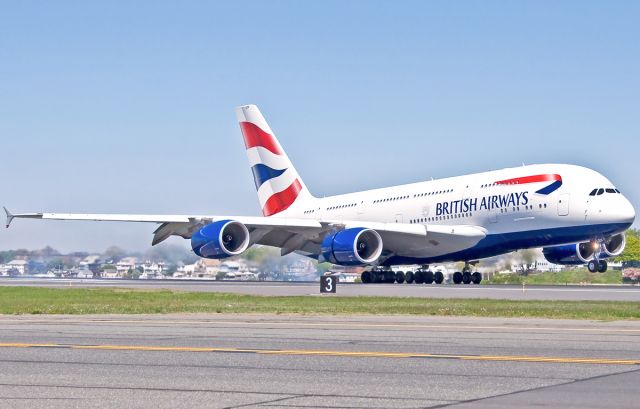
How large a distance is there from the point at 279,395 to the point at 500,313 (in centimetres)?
1750

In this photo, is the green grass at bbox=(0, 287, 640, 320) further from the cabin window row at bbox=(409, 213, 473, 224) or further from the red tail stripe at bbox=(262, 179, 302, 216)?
the red tail stripe at bbox=(262, 179, 302, 216)

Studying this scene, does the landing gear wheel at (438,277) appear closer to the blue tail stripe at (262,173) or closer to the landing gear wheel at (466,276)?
the landing gear wheel at (466,276)

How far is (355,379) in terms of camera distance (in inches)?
587

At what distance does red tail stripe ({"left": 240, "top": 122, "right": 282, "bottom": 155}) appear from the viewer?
70.3 metres

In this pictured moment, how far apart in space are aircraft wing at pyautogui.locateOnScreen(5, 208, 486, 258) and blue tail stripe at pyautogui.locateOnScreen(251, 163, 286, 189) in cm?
730

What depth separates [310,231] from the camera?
6050cm

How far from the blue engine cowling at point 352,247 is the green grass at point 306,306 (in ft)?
43.8

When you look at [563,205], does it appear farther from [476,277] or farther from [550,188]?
[476,277]

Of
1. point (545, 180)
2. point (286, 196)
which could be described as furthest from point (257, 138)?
point (545, 180)

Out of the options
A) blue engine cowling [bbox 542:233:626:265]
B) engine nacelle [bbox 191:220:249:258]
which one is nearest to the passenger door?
blue engine cowling [bbox 542:233:626:265]

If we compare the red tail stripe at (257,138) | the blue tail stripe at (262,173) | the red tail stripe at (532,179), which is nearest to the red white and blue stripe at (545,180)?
the red tail stripe at (532,179)

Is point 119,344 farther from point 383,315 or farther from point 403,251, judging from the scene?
point 403,251

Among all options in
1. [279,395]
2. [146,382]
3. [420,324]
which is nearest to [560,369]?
[279,395]

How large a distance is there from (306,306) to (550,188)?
73.1 ft
